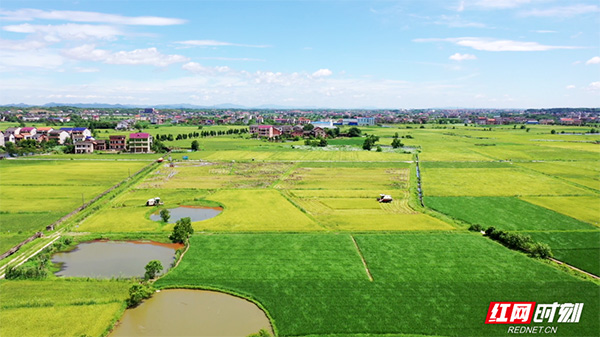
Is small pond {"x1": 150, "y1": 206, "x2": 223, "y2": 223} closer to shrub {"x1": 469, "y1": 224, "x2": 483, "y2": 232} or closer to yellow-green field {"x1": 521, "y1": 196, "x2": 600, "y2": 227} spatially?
shrub {"x1": 469, "y1": 224, "x2": 483, "y2": 232}

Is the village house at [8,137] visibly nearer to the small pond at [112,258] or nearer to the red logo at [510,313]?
the small pond at [112,258]

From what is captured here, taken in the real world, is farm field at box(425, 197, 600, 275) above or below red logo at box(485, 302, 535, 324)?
above

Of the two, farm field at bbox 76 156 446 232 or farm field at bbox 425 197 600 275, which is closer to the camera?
farm field at bbox 425 197 600 275

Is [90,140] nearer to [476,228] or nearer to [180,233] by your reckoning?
[180,233]

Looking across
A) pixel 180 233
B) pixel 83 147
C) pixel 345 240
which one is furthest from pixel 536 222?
pixel 83 147

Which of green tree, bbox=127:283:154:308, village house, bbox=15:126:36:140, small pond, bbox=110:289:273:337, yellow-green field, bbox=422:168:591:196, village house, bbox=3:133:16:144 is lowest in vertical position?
small pond, bbox=110:289:273:337

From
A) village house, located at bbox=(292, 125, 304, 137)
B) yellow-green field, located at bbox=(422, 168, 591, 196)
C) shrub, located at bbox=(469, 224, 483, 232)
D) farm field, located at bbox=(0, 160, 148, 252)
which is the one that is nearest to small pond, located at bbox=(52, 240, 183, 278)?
farm field, located at bbox=(0, 160, 148, 252)
